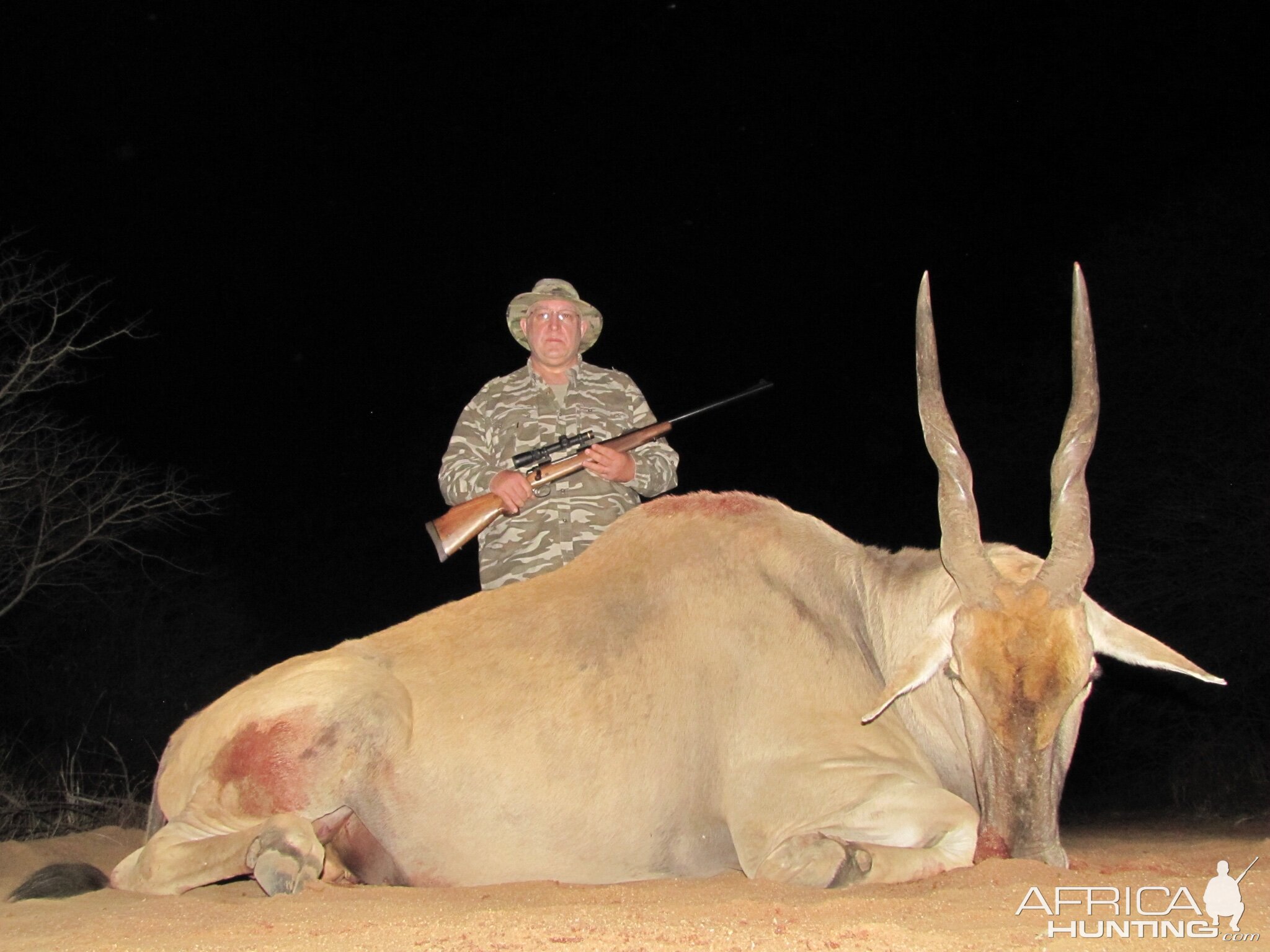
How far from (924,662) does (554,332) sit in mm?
2783

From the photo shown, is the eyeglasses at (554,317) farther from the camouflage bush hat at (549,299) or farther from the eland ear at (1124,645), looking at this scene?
the eland ear at (1124,645)

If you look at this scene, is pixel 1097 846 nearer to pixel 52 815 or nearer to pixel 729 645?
pixel 729 645

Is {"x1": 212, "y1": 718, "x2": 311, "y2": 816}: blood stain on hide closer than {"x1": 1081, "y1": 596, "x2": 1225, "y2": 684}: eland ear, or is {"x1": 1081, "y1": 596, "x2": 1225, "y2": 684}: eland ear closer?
{"x1": 1081, "y1": 596, "x2": 1225, "y2": 684}: eland ear

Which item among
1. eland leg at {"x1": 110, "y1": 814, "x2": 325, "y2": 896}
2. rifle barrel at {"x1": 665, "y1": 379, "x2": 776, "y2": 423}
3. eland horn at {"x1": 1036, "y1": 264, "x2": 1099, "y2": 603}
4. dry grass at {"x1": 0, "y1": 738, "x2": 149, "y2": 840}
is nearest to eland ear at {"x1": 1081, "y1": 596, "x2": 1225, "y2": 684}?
eland horn at {"x1": 1036, "y1": 264, "x2": 1099, "y2": 603}

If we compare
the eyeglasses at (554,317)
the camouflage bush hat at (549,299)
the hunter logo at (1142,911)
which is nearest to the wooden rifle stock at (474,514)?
the eyeglasses at (554,317)

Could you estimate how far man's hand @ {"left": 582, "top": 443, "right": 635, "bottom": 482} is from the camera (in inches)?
201

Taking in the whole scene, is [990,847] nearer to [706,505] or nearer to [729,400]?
[706,505]

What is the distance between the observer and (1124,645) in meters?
3.67

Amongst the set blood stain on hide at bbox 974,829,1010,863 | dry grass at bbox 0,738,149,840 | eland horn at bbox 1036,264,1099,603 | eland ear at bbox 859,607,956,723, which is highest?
eland horn at bbox 1036,264,1099,603

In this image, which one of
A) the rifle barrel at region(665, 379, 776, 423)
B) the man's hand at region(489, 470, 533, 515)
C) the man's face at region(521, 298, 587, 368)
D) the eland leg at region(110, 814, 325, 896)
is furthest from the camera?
the rifle barrel at region(665, 379, 776, 423)

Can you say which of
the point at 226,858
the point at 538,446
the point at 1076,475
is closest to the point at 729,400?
the point at 538,446

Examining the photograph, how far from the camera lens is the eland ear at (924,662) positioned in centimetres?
356

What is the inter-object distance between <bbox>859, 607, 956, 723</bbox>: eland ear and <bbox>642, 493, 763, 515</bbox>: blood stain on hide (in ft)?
3.54

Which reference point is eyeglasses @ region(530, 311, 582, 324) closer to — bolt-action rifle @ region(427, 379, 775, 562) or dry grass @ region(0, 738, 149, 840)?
bolt-action rifle @ region(427, 379, 775, 562)
